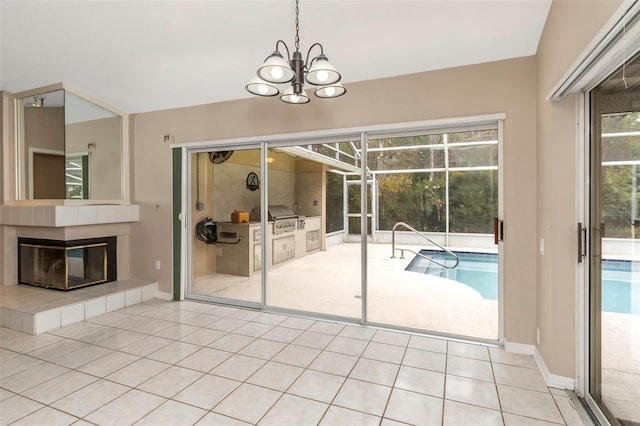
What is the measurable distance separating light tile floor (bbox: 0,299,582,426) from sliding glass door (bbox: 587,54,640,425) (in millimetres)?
342

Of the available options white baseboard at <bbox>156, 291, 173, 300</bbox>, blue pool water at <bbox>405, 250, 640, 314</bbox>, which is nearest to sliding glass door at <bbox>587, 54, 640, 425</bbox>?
blue pool water at <bbox>405, 250, 640, 314</bbox>

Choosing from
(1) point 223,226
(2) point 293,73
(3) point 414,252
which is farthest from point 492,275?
(1) point 223,226

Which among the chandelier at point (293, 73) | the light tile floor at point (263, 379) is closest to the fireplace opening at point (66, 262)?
the light tile floor at point (263, 379)

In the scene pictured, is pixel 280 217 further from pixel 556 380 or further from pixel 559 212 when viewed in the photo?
pixel 556 380

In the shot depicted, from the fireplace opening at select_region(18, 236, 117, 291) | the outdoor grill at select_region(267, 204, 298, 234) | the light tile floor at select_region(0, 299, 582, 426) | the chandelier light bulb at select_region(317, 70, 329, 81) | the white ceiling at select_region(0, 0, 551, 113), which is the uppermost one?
the white ceiling at select_region(0, 0, 551, 113)

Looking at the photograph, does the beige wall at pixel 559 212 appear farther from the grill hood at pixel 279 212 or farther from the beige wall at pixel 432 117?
the grill hood at pixel 279 212

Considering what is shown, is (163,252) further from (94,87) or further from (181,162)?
(94,87)

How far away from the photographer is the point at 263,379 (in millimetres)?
2357

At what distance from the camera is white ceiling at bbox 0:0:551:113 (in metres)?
2.35

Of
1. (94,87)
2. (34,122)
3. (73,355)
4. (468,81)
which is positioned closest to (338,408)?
(73,355)

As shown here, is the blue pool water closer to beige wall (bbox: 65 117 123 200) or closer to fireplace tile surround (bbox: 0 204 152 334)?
fireplace tile surround (bbox: 0 204 152 334)

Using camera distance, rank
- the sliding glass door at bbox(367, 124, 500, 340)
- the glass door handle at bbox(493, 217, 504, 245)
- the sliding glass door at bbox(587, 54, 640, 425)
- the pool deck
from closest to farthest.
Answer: the sliding glass door at bbox(587, 54, 640, 425), the glass door handle at bbox(493, 217, 504, 245), the sliding glass door at bbox(367, 124, 500, 340), the pool deck

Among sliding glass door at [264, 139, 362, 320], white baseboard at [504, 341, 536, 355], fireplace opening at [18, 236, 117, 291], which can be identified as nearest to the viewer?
white baseboard at [504, 341, 536, 355]

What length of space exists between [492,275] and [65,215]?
476cm
